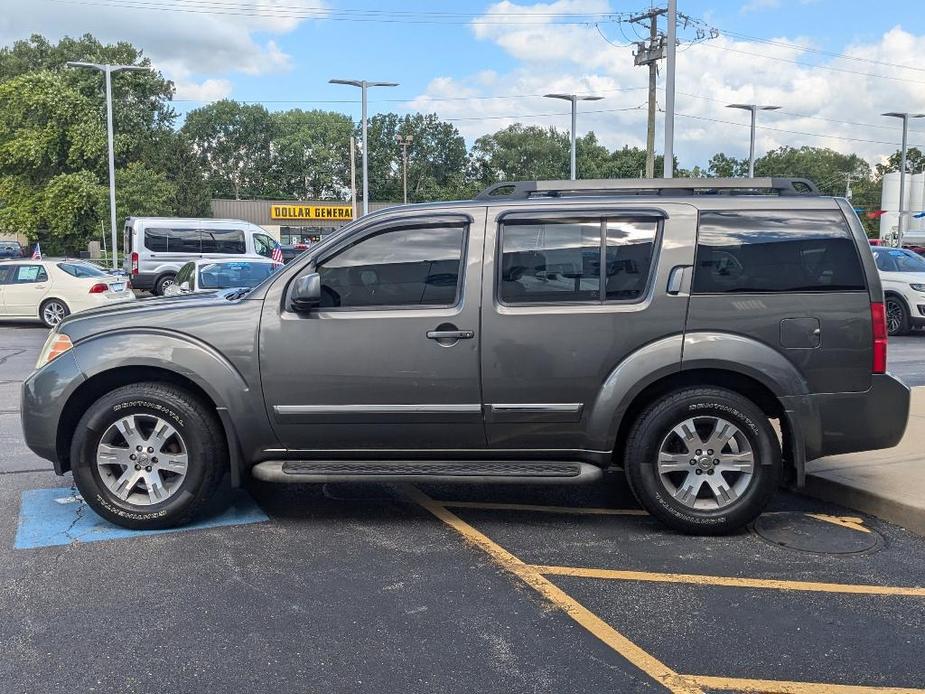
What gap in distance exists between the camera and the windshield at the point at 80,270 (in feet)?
57.5

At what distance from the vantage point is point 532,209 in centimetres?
486

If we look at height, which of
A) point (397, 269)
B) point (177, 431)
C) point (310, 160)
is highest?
point (310, 160)

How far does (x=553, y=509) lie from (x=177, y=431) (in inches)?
90.1

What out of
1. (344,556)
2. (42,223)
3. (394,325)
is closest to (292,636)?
(344,556)

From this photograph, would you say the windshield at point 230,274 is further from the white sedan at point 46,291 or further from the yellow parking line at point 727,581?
the yellow parking line at point 727,581

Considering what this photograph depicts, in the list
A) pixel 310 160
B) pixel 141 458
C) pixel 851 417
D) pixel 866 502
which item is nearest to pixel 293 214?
pixel 310 160

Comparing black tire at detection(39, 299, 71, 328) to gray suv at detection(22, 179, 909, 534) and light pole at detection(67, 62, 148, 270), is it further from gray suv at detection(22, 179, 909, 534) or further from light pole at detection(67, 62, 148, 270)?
gray suv at detection(22, 179, 909, 534)

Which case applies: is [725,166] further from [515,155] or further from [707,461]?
[707,461]

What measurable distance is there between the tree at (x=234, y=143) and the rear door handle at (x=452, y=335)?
10610 cm

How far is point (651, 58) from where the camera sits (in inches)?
1175

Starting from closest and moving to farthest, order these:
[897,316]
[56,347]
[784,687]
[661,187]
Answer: [784,687] < [56,347] < [661,187] < [897,316]

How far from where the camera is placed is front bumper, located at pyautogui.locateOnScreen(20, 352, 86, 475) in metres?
4.83

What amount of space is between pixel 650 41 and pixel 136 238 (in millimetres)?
18296

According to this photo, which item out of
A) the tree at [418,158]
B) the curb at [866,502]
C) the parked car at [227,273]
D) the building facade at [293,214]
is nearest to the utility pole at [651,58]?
the parked car at [227,273]
